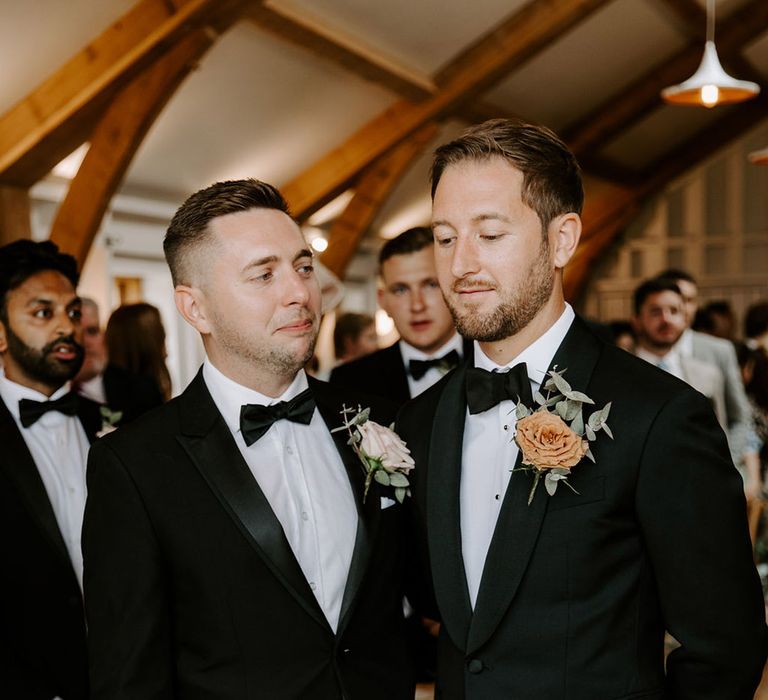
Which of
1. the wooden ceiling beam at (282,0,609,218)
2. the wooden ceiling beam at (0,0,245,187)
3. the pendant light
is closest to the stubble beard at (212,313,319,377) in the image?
the wooden ceiling beam at (0,0,245,187)

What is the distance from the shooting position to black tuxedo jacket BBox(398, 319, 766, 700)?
5.05 feet

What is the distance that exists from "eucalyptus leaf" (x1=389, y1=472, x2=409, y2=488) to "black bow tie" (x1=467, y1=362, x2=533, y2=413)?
0.62 ft

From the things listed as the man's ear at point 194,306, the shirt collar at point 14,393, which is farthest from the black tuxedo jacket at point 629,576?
the shirt collar at point 14,393

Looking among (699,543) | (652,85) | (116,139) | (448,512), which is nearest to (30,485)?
(448,512)

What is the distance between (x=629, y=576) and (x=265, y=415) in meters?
0.77

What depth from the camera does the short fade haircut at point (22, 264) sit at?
2715 mm

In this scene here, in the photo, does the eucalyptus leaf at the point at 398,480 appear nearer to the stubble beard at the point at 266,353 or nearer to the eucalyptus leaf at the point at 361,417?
the eucalyptus leaf at the point at 361,417

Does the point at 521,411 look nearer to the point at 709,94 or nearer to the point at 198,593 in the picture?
the point at 198,593

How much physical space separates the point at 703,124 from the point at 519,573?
11374 mm

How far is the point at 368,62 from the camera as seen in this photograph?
6.57 m

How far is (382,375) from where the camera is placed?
11.6ft

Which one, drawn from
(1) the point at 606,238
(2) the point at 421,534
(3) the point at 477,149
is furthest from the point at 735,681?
(1) the point at 606,238

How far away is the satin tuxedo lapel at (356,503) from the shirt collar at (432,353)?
1.38m

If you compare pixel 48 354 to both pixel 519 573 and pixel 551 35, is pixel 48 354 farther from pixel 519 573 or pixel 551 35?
pixel 551 35
